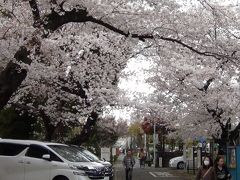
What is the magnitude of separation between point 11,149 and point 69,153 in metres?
1.78

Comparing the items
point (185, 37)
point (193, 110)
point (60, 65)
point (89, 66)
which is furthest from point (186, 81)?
point (185, 37)

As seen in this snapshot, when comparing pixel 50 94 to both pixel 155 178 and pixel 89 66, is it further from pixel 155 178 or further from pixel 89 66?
pixel 155 178

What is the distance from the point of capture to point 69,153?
14641 mm

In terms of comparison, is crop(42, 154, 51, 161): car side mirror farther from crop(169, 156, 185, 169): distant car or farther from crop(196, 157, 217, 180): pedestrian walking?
crop(169, 156, 185, 169): distant car

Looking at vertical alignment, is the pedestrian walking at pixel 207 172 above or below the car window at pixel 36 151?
below

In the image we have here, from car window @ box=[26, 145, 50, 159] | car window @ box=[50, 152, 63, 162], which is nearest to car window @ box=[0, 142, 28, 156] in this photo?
car window @ box=[26, 145, 50, 159]

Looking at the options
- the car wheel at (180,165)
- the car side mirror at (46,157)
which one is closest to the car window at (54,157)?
the car side mirror at (46,157)

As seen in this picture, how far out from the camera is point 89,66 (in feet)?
68.3

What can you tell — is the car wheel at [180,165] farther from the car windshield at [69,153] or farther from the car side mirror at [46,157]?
the car side mirror at [46,157]

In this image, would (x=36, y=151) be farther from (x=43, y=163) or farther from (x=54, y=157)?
(x=54, y=157)

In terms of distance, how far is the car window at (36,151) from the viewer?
Answer: 14.3m

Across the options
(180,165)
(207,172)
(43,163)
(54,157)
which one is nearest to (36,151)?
(43,163)

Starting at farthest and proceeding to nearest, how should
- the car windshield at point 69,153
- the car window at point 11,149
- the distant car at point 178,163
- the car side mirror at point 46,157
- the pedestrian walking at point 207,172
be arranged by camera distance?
the distant car at point 178,163 < the car window at point 11,149 < the car windshield at point 69,153 < the car side mirror at point 46,157 < the pedestrian walking at point 207,172

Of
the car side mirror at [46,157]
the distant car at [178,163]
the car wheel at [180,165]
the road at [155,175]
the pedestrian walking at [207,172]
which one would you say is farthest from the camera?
the distant car at [178,163]
